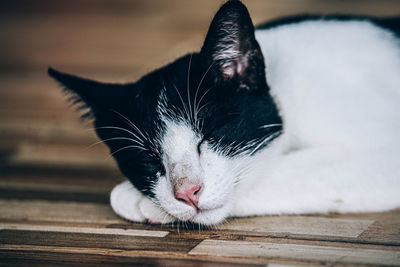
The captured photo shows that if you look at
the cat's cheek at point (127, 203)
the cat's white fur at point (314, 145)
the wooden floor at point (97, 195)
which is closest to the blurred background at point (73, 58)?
the wooden floor at point (97, 195)

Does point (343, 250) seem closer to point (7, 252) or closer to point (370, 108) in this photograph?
point (370, 108)

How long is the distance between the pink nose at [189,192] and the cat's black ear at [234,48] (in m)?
0.38

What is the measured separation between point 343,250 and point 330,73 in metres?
0.77

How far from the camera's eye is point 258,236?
1.39m

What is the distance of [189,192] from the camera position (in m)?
1.37

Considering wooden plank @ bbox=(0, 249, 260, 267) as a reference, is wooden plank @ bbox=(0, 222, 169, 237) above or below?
above

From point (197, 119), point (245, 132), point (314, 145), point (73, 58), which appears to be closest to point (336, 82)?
point (314, 145)

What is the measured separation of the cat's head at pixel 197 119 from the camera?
143 cm

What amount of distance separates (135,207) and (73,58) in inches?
116

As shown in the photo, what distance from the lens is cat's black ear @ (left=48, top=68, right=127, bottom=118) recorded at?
1683 mm

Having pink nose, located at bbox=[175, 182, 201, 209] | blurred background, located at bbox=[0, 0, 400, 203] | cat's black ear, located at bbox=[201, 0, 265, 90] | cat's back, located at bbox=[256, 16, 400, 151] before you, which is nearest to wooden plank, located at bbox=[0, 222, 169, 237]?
pink nose, located at bbox=[175, 182, 201, 209]

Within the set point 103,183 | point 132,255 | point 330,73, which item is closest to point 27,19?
point 103,183

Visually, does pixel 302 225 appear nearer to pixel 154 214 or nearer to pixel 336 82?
pixel 154 214

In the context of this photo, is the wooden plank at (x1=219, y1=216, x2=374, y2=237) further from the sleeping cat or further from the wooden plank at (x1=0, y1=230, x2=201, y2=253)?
the wooden plank at (x1=0, y1=230, x2=201, y2=253)
